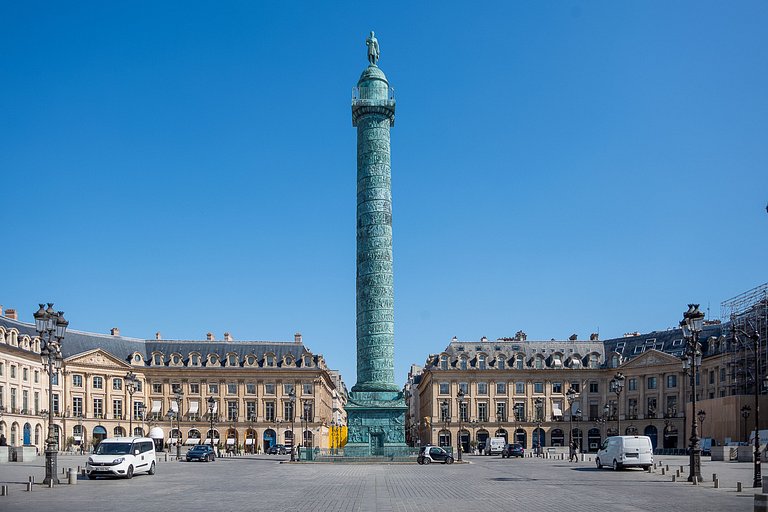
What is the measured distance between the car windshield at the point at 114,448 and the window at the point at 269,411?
190 feet

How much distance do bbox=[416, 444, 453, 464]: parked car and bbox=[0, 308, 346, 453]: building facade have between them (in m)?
40.6

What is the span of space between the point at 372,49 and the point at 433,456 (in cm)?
2783

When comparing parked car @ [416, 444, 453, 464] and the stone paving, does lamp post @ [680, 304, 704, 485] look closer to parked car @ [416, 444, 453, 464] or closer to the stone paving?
the stone paving

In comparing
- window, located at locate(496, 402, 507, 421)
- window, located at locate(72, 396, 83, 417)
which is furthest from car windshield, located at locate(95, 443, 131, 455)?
window, located at locate(496, 402, 507, 421)

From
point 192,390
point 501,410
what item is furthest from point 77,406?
point 501,410

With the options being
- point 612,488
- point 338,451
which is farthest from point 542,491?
point 338,451

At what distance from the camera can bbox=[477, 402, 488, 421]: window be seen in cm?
8738

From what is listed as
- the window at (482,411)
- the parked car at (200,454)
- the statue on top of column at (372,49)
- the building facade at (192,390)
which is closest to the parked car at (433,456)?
the parked car at (200,454)

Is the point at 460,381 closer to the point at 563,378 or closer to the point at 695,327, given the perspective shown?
the point at 563,378

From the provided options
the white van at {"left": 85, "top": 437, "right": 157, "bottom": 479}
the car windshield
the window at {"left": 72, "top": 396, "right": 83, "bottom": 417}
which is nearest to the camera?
the white van at {"left": 85, "top": 437, "right": 157, "bottom": 479}

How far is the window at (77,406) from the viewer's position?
7981 cm

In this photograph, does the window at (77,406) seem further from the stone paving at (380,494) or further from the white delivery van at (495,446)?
the stone paving at (380,494)

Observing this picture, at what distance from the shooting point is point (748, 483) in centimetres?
2567

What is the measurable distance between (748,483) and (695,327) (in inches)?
188
